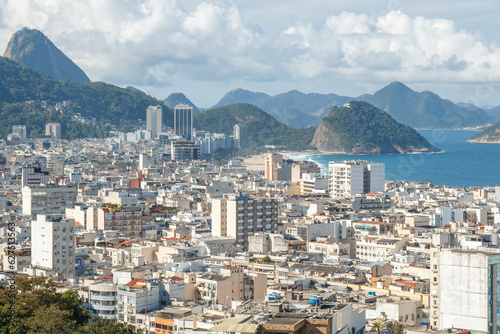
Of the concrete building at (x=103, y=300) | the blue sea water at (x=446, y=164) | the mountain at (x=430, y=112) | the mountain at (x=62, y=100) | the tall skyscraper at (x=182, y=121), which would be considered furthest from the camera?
the mountain at (x=430, y=112)

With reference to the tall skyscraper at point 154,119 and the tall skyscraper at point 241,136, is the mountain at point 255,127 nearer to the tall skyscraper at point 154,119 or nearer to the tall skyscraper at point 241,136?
the tall skyscraper at point 241,136

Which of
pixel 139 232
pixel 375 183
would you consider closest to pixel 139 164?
pixel 375 183

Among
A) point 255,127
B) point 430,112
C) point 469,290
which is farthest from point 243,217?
point 430,112

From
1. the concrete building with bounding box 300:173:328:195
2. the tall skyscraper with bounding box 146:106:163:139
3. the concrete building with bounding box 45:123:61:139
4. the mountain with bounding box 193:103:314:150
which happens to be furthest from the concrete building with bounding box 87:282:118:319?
the tall skyscraper with bounding box 146:106:163:139

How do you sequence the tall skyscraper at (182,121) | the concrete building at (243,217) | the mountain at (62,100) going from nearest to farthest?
1. the concrete building at (243,217)
2. the mountain at (62,100)
3. the tall skyscraper at (182,121)

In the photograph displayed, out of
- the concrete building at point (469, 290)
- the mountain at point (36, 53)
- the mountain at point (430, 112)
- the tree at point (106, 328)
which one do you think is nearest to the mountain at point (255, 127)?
the mountain at point (36, 53)

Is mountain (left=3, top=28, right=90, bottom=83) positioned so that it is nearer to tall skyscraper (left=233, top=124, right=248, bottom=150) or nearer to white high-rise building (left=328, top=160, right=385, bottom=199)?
tall skyscraper (left=233, top=124, right=248, bottom=150)

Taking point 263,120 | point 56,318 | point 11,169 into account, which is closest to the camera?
point 56,318

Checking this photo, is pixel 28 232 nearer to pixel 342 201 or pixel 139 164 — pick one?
pixel 342 201
